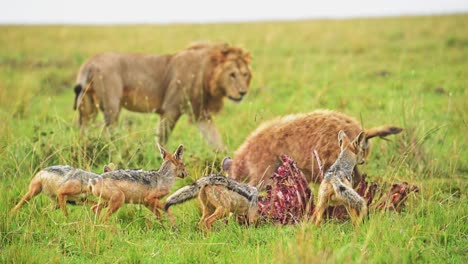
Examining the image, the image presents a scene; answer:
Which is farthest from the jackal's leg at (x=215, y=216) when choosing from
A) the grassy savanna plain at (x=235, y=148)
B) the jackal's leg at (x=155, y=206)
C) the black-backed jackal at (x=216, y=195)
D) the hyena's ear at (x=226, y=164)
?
the hyena's ear at (x=226, y=164)

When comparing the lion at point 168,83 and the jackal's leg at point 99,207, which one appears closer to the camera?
the jackal's leg at point 99,207

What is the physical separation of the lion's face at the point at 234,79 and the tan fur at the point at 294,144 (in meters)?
3.56

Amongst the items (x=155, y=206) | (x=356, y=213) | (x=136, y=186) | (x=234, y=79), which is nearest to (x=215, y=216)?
(x=155, y=206)

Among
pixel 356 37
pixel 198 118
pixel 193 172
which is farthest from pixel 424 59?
pixel 193 172

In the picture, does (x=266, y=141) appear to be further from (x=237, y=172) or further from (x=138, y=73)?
(x=138, y=73)

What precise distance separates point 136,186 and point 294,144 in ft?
5.24

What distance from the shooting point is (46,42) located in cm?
2278

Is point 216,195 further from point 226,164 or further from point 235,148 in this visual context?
point 235,148

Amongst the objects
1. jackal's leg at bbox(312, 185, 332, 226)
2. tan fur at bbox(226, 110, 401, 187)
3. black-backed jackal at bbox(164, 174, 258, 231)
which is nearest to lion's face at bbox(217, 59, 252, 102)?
tan fur at bbox(226, 110, 401, 187)

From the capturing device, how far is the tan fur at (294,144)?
5.94 m

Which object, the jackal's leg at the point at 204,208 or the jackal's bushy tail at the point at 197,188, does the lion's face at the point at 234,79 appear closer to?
the jackal's leg at the point at 204,208

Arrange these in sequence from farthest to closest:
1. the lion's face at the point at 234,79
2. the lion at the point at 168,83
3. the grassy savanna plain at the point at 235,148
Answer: the lion's face at the point at 234,79 < the lion at the point at 168,83 < the grassy savanna plain at the point at 235,148

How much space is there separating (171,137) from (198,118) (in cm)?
45

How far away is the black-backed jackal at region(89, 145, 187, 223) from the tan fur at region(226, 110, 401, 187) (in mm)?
923
